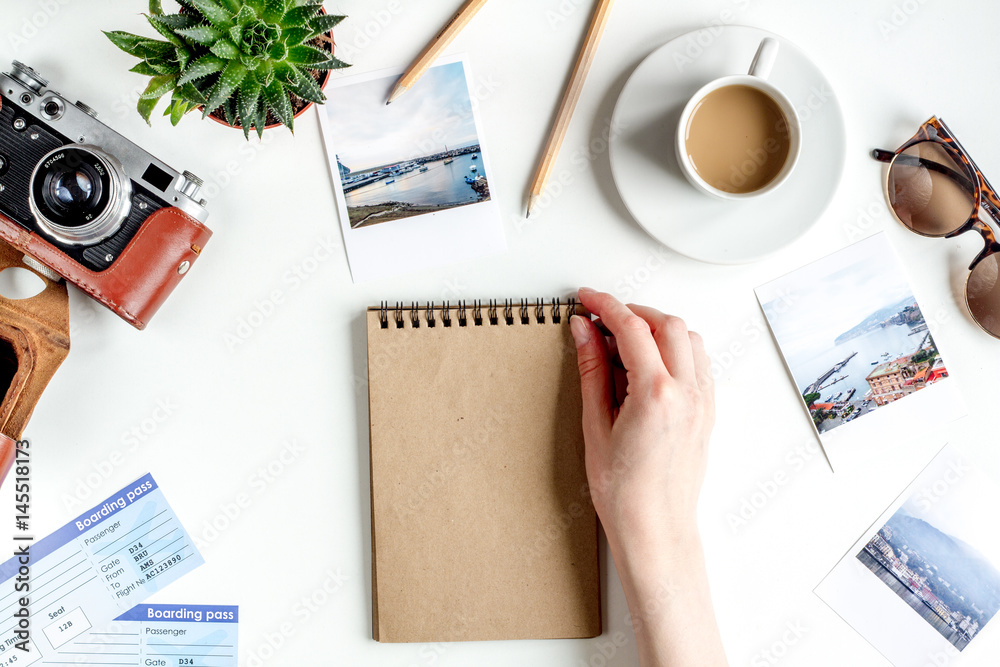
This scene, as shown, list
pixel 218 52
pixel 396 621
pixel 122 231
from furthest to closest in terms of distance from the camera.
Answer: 1. pixel 396 621
2. pixel 122 231
3. pixel 218 52

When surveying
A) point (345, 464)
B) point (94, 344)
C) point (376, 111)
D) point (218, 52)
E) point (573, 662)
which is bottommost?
point (573, 662)

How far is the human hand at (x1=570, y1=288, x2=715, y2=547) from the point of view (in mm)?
852

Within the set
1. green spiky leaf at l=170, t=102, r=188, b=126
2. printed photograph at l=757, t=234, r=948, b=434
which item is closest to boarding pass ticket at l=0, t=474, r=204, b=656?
green spiky leaf at l=170, t=102, r=188, b=126

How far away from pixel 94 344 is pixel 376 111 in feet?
1.75

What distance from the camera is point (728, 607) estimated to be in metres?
0.96

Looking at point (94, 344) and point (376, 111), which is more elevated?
point (376, 111)

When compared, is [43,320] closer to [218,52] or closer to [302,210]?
[302,210]

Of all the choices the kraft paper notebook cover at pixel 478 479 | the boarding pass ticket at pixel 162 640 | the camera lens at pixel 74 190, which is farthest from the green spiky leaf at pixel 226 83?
the boarding pass ticket at pixel 162 640

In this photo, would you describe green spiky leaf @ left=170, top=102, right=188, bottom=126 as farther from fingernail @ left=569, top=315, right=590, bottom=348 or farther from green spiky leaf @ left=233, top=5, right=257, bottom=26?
fingernail @ left=569, top=315, right=590, bottom=348

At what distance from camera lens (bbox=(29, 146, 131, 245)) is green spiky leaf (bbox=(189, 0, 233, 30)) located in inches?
9.8

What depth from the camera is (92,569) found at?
0.93m

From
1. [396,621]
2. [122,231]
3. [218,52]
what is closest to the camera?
[218,52]

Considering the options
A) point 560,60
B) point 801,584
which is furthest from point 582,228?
point 801,584

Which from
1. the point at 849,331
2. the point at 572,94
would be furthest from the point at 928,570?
the point at 572,94
